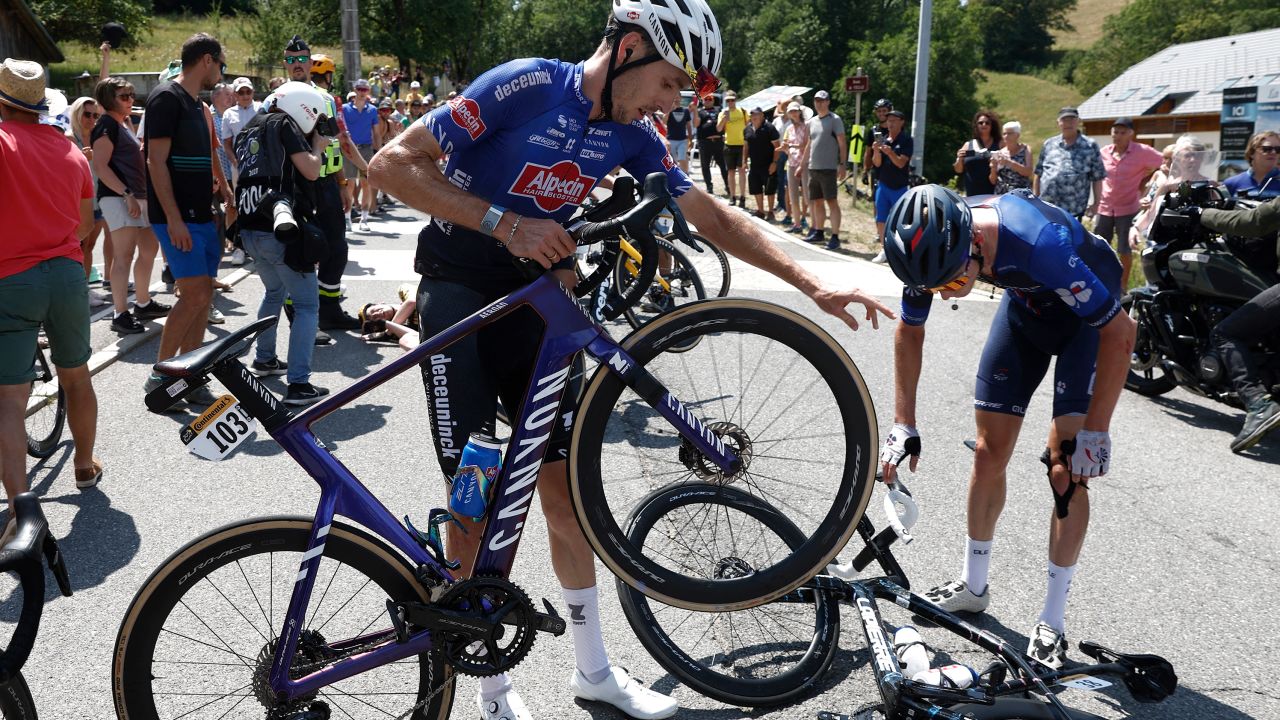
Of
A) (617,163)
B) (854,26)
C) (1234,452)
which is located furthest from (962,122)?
(617,163)

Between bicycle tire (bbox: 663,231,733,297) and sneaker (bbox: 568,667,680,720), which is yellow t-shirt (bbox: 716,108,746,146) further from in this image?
sneaker (bbox: 568,667,680,720)

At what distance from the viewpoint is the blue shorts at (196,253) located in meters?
6.39

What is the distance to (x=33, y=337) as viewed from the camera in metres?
4.50

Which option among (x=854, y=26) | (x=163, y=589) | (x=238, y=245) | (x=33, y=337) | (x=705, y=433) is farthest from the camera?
(x=854, y=26)

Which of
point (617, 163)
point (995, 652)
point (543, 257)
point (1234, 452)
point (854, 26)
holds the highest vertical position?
point (854, 26)

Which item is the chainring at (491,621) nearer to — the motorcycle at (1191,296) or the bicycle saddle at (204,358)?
the bicycle saddle at (204,358)

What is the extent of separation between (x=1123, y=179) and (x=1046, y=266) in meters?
8.52

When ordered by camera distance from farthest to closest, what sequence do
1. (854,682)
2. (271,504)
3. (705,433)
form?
(271,504)
(854,682)
(705,433)

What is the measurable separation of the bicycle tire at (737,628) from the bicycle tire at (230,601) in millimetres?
779

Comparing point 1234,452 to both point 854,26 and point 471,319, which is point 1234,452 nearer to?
point 471,319

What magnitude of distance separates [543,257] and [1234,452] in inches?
225

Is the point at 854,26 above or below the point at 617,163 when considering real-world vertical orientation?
above

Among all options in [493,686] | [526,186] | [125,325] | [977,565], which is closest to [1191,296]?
[977,565]

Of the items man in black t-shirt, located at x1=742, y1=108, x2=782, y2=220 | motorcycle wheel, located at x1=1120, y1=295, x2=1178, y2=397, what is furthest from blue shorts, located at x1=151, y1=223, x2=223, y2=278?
man in black t-shirt, located at x1=742, y1=108, x2=782, y2=220
